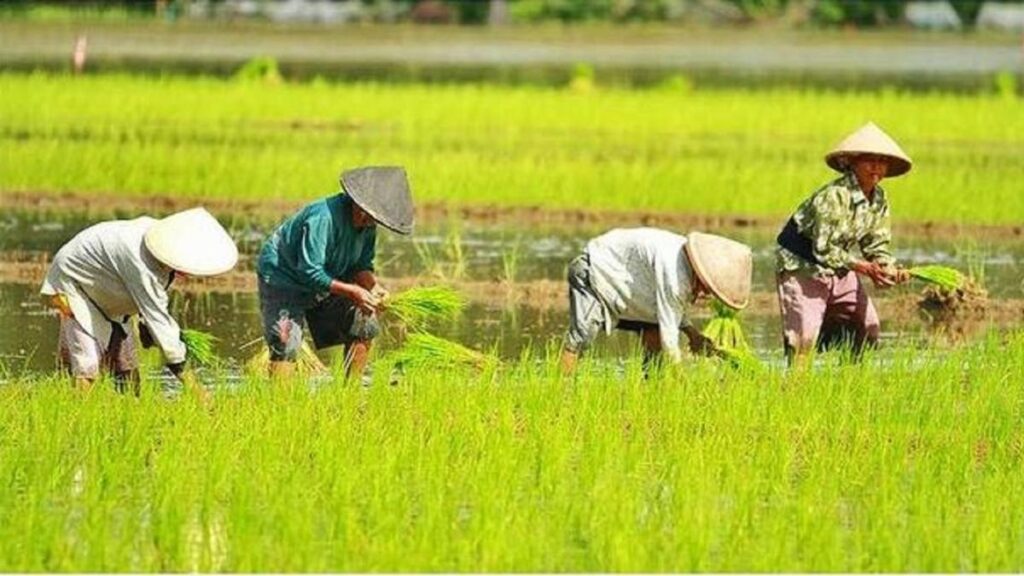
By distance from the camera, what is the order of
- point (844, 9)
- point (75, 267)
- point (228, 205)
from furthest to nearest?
point (844, 9) → point (228, 205) → point (75, 267)

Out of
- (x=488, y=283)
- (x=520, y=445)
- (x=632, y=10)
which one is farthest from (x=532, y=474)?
(x=632, y=10)

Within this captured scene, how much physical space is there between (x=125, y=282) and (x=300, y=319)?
965mm

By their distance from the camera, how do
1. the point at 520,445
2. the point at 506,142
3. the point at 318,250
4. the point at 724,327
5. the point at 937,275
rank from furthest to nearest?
the point at 506,142, the point at 937,275, the point at 724,327, the point at 318,250, the point at 520,445

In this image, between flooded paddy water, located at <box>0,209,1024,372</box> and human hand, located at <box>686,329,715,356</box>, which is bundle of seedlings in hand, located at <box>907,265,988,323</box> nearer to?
flooded paddy water, located at <box>0,209,1024,372</box>

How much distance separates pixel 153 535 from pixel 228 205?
9.15 meters

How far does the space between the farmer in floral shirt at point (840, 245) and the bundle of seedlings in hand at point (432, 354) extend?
1.16m

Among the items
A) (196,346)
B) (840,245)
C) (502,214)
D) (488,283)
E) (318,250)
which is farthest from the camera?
(502,214)

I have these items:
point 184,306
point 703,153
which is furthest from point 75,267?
point 703,153

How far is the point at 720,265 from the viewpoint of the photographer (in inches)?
331

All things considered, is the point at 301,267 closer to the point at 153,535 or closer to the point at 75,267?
the point at 75,267

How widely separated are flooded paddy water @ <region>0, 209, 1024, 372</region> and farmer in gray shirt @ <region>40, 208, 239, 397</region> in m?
1.19

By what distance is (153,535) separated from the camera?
647 cm

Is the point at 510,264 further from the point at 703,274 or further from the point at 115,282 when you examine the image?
the point at 115,282

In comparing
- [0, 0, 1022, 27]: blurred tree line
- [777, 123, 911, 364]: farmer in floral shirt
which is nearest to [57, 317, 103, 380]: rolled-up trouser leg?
[777, 123, 911, 364]: farmer in floral shirt
